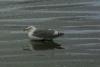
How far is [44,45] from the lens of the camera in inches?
575

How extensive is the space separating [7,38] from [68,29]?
2.18m

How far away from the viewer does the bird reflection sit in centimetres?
1430

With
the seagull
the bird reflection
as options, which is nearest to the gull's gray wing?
the seagull

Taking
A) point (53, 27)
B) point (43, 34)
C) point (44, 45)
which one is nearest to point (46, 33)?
point (43, 34)

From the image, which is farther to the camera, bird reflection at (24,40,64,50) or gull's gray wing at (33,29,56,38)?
gull's gray wing at (33,29,56,38)

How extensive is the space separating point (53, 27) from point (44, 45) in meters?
1.91

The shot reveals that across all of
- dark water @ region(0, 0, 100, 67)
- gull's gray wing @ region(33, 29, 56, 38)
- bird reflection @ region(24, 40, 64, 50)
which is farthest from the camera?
gull's gray wing @ region(33, 29, 56, 38)

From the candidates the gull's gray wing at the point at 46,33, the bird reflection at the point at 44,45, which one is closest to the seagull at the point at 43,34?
the gull's gray wing at the point at 46,33

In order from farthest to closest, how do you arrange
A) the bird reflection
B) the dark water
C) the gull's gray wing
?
the gull's gray wing < the bird reflection < the dark water

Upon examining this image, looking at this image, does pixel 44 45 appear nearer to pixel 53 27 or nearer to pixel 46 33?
pixel 46 33

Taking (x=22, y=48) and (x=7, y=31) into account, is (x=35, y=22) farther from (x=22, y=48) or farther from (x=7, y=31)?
(x=22, y=48)

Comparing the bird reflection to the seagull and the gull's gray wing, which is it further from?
the gull's gray wing

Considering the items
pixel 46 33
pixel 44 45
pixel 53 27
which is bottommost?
pixel 44 45

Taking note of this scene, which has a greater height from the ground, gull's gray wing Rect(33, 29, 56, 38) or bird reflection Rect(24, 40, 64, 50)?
gull's gray wing Rect(33, 29, 56, 38)
